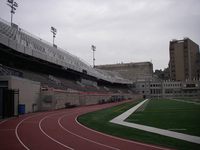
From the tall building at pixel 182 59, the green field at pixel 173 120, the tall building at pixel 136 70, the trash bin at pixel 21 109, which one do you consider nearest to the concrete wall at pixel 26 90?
the trash bin at pixel 21 109

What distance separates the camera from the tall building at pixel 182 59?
475 feet

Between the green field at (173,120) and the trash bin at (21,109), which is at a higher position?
the trash bin at (21,109)

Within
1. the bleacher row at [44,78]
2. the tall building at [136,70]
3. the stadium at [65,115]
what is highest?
the tall building at [136,70]

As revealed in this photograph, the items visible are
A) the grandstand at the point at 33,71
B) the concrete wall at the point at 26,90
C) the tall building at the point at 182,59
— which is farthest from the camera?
the tall building at the point at 182,59

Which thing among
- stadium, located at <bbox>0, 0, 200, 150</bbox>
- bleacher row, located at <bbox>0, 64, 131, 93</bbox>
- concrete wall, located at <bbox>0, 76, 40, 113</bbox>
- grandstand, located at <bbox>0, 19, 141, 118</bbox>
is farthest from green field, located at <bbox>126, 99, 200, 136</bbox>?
bleacher row, located at <bbox>0, 64, 131, 93</bbox>

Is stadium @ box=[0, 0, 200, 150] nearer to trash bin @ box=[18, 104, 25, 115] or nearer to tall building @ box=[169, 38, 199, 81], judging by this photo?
trash bin @ box=[18, 104, 25, 115]

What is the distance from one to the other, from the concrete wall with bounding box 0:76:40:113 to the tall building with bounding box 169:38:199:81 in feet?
390

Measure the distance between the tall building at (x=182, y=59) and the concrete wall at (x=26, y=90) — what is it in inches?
4677

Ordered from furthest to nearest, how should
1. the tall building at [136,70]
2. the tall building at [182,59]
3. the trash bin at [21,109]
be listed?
the tall building at [136,70] < the tall building at [182,59] < the trash bin at [21,109]

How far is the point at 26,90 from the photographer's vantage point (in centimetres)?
3350

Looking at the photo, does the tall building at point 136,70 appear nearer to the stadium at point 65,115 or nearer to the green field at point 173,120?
the stadium at point 65,115

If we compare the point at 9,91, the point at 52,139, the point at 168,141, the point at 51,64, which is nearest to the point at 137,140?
the point at 168,141

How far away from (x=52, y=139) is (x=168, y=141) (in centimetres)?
569

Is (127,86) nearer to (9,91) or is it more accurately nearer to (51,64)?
(51,64)
